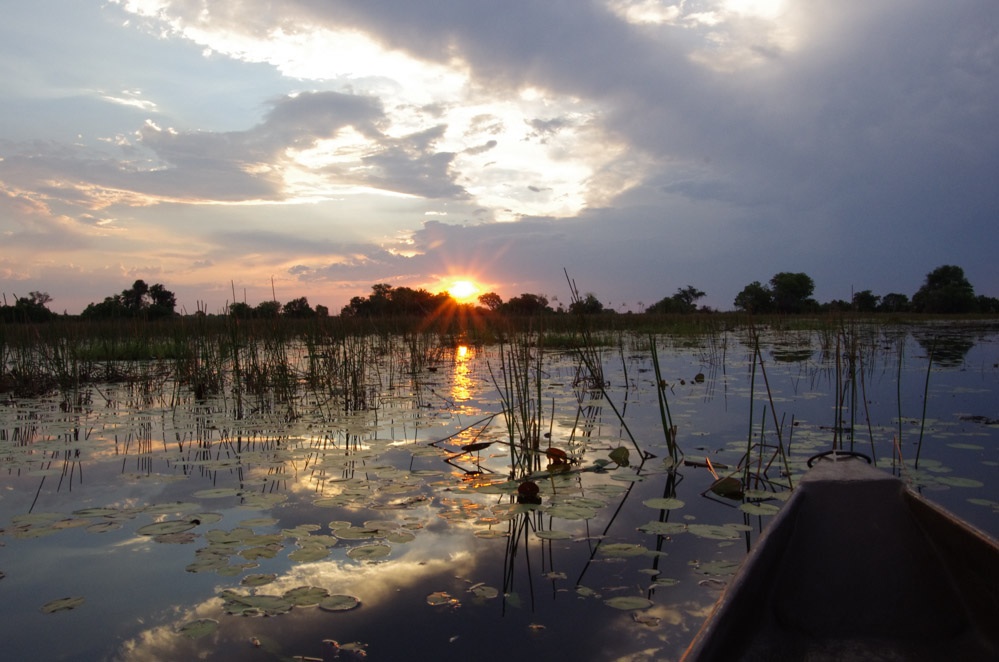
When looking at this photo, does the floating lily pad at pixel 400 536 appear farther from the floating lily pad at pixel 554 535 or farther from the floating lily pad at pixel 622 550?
the floating lily pad at pixel 622 550

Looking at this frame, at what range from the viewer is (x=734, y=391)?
6527 mm

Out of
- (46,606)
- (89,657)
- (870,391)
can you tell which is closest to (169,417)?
(46,606)

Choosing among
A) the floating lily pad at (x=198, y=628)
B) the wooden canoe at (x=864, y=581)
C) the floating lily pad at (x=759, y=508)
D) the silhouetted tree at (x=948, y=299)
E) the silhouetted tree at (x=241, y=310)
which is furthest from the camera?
the silhouetted tree at (x=948, y=299)

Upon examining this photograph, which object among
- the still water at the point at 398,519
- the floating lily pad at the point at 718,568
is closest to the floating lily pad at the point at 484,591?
the still water at the point at 398,519

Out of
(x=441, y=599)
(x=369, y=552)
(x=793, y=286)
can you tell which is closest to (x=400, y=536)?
(x=369, y=552)

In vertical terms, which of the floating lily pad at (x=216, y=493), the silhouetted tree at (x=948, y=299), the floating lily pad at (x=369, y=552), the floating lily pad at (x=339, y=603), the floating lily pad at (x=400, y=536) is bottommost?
the floating lily pad at (x=339, y=603)

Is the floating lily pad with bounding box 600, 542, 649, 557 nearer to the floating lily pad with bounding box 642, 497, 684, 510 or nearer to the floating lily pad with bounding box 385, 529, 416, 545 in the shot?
the floating lily pad with bounding box 642, 497, 684, 510

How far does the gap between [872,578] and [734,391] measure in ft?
15.8

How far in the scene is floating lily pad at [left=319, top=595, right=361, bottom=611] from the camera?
1.92 meters

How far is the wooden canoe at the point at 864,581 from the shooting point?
5.41 feet

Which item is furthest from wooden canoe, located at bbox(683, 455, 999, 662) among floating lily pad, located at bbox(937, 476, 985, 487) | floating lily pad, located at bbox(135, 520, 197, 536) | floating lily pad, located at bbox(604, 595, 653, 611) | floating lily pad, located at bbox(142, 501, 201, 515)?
floating lily pad, located at bbox(142, 501, 201, 515)

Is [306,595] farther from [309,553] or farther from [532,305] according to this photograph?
[532,305]

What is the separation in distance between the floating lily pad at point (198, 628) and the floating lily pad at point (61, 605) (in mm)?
465

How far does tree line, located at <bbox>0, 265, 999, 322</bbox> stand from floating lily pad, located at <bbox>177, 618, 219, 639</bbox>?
7.81ft
